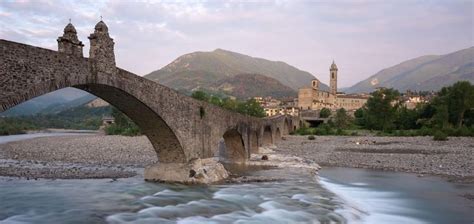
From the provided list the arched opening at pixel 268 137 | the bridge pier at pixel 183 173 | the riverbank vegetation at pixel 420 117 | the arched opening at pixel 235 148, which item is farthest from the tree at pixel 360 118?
the bridge pier at pixel 183 173

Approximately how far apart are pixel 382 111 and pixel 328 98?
238ft

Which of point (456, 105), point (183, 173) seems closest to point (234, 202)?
point (183, 173)

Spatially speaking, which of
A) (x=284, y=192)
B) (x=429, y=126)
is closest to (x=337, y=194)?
(x=284, y=192)

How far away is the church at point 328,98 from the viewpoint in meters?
140

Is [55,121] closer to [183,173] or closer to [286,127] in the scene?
[286,127]

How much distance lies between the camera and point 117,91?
1669cm

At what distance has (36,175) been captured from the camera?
76.8 feet

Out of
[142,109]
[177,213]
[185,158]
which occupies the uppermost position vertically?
[142,109]

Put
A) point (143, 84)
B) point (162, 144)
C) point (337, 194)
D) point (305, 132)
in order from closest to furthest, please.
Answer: point (143, 84) < point (337, 194) < point (162, 144) < point (305, 132)

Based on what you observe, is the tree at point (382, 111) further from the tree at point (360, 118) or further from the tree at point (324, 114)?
the tree at point (324, 114)

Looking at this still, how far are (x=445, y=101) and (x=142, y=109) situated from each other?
65.6 metres

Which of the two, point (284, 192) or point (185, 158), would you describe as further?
point (185, 158)

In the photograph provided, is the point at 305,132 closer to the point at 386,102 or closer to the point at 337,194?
the point at 386,102

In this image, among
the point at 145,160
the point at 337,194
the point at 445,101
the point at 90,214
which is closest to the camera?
the point at 90,214
